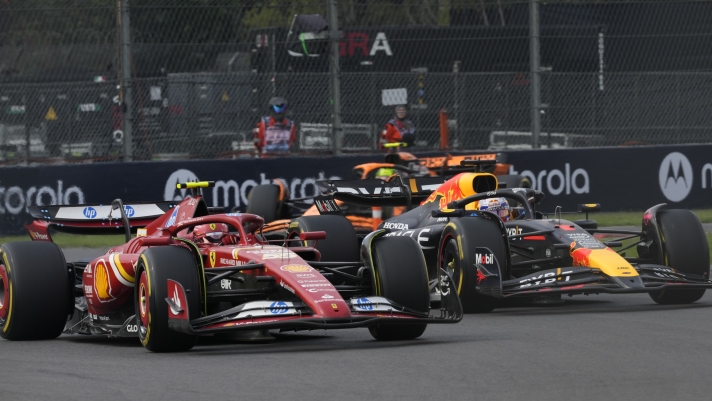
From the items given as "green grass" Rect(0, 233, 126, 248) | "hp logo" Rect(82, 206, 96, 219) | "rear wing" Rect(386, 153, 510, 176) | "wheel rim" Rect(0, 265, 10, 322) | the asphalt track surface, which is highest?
"rear wing" Rect(386, 153, 510, 176)

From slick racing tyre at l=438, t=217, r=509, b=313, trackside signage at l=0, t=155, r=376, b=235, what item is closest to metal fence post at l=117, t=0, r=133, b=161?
trackside signage at l=0, t=155, r=376, b=235

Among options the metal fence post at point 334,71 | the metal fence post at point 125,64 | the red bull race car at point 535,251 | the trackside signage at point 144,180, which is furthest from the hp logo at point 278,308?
the metal fence post at point 334,71

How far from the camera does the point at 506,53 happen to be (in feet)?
71.4

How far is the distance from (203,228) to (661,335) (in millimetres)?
3209

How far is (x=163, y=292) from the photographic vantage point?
7645 millimetres

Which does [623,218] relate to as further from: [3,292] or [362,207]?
[3,292]

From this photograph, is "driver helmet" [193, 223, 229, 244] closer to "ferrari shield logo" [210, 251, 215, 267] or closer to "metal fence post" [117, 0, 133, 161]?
"ferrari shield logo" [210, 251, 215, 267]

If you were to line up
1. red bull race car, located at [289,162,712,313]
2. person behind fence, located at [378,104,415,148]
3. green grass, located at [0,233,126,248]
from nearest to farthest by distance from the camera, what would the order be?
red bull race car, located at [289,162,712,313]
green grass, located at [0,233,126,248]
person behind fence, located at [378,104,415,148]

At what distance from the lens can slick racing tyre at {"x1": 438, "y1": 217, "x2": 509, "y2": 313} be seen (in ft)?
32.6

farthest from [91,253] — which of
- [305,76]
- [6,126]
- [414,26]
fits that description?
[414,26]

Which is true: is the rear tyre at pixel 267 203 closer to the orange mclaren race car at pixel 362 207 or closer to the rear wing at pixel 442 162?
the orange mclaren race car at pixel 362 207

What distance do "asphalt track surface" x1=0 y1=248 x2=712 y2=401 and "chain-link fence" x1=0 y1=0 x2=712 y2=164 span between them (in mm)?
8254

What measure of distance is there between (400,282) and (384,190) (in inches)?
208

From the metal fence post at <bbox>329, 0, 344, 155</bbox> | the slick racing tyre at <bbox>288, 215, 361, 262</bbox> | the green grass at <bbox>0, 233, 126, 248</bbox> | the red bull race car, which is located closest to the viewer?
the red bull race car
